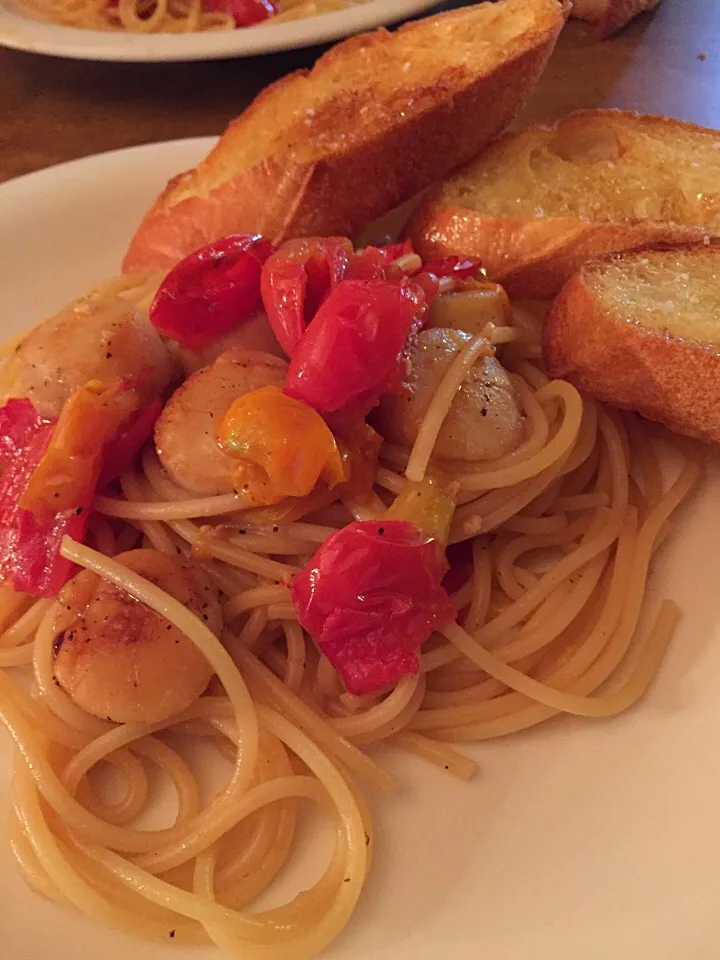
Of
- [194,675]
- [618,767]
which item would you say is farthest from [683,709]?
[194,675]

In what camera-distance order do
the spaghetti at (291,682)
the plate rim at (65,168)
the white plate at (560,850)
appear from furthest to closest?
the plate rim at (65,168) < the spaghetti at (291,682) < the white plate at (560,850)

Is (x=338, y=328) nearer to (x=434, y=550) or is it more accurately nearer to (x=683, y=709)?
(x=434, y=550)

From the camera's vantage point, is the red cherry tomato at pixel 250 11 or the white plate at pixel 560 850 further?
the red cherry tomato at pixel 250 11

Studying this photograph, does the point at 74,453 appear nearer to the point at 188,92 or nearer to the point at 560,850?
the point at 560,850

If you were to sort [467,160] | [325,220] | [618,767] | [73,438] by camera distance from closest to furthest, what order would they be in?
[618,767] < [73,438] < [325,220] < [467,160]

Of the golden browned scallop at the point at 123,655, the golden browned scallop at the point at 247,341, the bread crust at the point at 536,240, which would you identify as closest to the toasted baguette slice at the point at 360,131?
the bread crust at the point at 536,240

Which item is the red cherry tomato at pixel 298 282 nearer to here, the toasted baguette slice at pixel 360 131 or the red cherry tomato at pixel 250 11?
the toasted baguette slice at pixel 360 131
